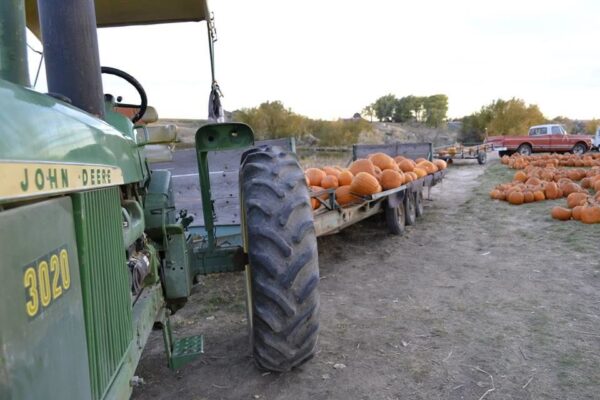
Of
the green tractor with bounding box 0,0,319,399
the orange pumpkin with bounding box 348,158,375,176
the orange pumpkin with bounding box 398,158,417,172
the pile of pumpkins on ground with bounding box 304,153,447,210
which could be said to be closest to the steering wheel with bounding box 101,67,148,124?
the green tractor with bounding box 0,0,319,399

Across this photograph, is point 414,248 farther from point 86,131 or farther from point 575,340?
point 86,131

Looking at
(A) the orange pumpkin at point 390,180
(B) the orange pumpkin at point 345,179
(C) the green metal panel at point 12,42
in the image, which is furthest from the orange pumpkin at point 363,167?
(C) the green metal panel at point 12,42

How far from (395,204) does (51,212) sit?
20.2 feet

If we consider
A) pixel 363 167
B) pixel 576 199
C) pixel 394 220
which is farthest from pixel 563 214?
pixel 363 167

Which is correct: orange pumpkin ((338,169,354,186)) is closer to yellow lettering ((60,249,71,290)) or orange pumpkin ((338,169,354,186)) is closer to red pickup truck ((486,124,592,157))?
yellow lettering ((60,249,71,290))

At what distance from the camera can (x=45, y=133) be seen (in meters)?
1.17

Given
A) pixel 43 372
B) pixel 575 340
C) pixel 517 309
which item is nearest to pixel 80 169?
pixel 43 372

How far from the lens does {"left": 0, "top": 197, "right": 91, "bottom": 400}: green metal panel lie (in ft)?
3.08

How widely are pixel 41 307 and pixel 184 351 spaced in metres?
1.75

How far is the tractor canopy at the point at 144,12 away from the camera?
413 cm

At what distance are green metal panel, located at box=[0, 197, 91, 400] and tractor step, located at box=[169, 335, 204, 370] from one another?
4.39 feet

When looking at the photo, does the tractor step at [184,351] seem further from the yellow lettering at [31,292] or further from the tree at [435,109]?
the tree at [435,109]

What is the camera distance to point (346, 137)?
33875 millimetres

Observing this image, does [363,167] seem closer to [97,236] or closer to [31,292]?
[97,236]
